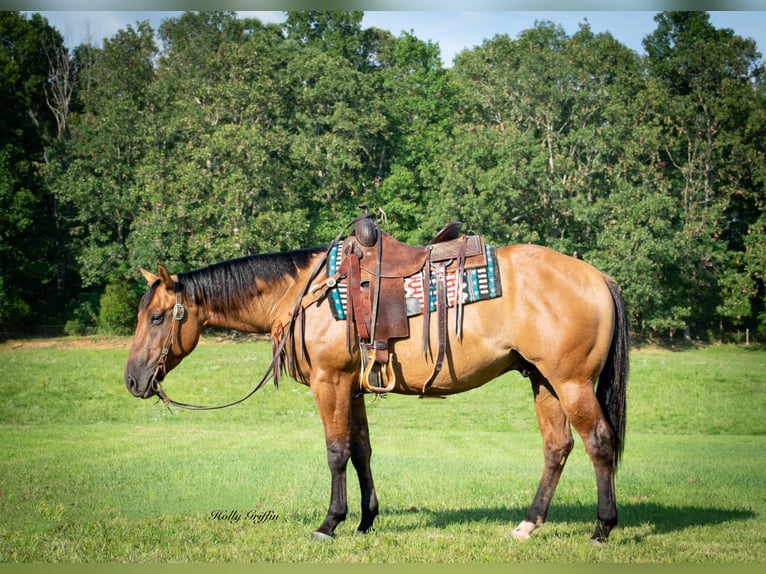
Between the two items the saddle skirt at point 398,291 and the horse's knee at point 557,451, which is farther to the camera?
the horse's knee at point 557,451

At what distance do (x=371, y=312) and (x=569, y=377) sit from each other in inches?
62.7

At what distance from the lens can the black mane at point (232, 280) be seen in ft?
21.7

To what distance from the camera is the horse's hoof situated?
236 inches

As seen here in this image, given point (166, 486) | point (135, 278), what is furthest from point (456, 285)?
point (135, 278)

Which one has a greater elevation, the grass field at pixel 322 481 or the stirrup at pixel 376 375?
the stirrup at pixel 376 375

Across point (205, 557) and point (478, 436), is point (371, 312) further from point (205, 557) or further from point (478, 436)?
point (478, 436)

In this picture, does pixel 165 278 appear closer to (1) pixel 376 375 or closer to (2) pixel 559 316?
(1) pixel 376 375

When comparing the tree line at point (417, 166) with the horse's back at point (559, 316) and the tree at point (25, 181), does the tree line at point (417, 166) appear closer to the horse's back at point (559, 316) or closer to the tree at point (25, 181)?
the tree at point (25, 181)

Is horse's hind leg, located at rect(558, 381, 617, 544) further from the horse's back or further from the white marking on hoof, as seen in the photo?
the white marking on hoof

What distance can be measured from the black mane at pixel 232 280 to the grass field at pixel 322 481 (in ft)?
6.17

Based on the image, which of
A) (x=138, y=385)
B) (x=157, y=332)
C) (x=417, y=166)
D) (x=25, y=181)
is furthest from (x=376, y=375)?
(x=25, y=181)

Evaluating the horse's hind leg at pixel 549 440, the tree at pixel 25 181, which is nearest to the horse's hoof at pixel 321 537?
the horse's hind leg at pixel 549 440

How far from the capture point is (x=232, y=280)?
6621mm

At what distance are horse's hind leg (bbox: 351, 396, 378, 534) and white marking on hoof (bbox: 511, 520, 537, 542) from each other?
45.6 inches
